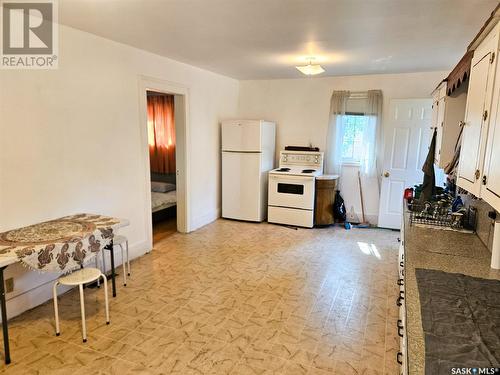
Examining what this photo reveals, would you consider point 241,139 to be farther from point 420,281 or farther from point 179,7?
point 420,281

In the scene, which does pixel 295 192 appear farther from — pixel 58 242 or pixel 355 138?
pixel 58 242

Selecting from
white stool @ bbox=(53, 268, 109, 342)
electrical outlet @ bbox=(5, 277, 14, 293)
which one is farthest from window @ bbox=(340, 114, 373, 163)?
electrical outlet @ bbox=(5, 277, 14, 293)

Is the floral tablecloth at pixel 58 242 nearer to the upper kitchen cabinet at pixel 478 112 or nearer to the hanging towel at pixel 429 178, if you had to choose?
the upper kitchen cabinet at pixel 478 112

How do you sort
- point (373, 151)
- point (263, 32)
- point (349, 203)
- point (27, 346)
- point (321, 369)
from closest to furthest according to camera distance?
point (321, 369)
point (27, 346)
point (263, 32)
point (373, 151)
point (349, 203)

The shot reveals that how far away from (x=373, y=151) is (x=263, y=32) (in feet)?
10.7

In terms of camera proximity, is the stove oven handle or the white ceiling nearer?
the white ceiling

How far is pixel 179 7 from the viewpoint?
2512mm

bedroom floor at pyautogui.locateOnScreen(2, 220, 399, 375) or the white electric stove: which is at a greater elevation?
the white electric stove

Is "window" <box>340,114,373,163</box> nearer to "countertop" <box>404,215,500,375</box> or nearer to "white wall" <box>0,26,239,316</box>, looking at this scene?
"white wall" <box>0,26,239,316</box>

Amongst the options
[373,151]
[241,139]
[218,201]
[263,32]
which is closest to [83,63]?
[263,32]

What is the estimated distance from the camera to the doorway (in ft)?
13.7

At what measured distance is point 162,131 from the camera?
21.4ft

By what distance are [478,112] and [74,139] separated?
10.7 feet

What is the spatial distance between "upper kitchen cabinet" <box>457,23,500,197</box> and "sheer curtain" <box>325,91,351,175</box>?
3792 millimetres
